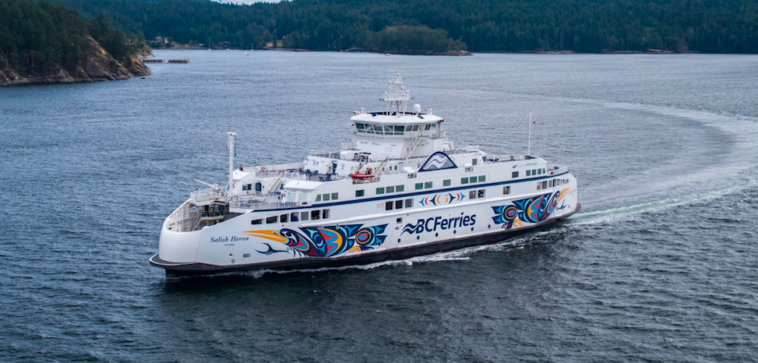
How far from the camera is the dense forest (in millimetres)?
133500

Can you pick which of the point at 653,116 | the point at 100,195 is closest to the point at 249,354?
the point at 100,195

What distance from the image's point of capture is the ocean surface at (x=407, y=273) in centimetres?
3078

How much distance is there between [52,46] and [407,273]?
11759cm

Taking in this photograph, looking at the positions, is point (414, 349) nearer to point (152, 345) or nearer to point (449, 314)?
point (449, 314)

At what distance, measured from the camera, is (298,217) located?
124 feet

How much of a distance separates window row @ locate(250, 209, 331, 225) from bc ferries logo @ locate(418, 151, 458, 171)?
5964 mm

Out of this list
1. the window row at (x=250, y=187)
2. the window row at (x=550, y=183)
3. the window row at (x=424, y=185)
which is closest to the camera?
the window row at (x=250, y=187)

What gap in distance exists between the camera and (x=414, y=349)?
101 ft

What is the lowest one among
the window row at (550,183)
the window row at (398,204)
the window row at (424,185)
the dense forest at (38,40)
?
the window row at (398,204)

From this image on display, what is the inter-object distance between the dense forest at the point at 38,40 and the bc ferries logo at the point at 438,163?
110184 mm

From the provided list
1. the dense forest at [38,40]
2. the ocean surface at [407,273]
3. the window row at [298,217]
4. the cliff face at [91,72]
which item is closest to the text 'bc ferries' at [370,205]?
the window row at [298,217]

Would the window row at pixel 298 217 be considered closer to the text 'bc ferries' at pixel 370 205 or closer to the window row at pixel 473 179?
the text 'bc ferries' at pixel 370 205

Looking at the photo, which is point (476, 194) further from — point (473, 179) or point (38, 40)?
point (38, 40)

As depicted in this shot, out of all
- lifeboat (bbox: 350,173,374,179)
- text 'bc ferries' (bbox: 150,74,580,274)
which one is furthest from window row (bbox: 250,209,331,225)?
lifeboat (bbox: 350,173,374,179)
